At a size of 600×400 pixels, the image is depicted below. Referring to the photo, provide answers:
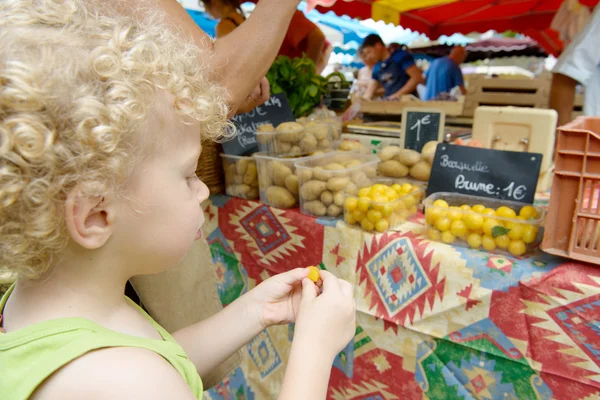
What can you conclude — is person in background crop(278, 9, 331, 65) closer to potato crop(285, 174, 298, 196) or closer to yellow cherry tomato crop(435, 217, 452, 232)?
potato crop(285, 174, 298, 196)

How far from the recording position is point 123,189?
0.57 meters

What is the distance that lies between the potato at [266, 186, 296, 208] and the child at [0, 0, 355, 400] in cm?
82

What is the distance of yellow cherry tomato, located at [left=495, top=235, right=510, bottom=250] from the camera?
1.12 meters

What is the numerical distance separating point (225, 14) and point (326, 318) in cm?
243

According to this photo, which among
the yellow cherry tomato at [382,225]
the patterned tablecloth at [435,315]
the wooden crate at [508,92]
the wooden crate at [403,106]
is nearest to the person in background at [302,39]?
the wooden crate at [403,106]

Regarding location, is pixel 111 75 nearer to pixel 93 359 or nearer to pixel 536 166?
pixel 93 359

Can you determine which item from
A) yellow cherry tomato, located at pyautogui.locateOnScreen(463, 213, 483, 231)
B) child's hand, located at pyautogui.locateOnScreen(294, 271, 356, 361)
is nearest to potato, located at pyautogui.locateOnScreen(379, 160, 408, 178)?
yellow cherry tomato, located at pyautogui.locateOnScreen(463, 213, 483, 231)

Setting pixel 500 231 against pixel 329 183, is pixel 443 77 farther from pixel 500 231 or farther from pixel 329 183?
pixel 500 231

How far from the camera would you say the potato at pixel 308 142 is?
5.48ft

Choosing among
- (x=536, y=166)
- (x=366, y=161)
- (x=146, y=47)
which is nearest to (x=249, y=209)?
(x=366, y=161)

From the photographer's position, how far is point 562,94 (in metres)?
2.31

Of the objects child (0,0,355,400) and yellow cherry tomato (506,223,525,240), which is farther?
yellow cherry tomato (506,223,525,240)

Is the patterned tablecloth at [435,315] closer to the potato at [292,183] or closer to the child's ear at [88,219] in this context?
the potato at [292,183]

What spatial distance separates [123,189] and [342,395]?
1.18m
